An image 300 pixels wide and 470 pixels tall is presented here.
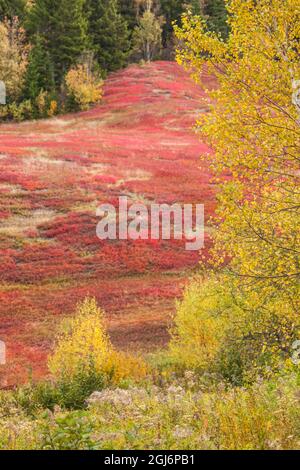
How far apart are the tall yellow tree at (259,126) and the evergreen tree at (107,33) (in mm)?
83756

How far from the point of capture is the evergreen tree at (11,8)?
86.9m

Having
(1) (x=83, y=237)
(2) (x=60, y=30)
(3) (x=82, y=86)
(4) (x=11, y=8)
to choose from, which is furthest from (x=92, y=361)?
(4) (x=11, y=8)

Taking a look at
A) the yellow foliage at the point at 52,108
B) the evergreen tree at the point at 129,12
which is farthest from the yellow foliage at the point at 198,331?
the evergreen tree at the point at 129,12

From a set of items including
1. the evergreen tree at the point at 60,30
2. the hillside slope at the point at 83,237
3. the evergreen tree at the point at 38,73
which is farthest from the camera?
the evergreen tree at the point at 60,30

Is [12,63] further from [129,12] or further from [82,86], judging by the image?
[129,12]

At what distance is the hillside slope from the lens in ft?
79.4

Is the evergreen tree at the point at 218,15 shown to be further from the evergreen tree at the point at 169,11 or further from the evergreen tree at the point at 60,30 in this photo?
the evergreen tree at the point at 60,30

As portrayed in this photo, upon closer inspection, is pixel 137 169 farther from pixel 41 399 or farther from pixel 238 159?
pixel 238 159

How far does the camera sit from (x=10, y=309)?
1005 inches

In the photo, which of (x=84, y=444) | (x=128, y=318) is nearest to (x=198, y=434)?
(x=84, y=444)

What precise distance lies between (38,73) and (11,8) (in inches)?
857

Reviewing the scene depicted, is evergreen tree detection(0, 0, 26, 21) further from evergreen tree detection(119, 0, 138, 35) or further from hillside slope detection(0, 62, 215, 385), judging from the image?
hillside slope detection(0, 62, 215, 385)

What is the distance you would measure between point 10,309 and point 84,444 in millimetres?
21056

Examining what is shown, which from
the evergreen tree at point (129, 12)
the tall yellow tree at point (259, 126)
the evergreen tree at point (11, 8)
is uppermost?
the evergreen tree at point (129, 12)
